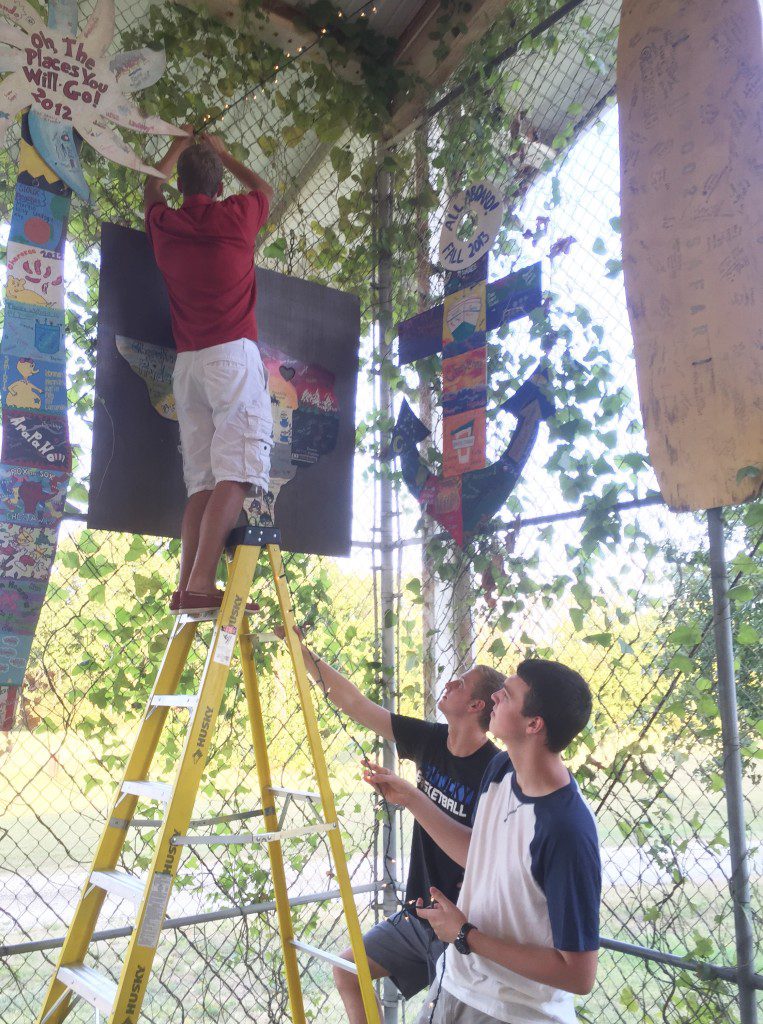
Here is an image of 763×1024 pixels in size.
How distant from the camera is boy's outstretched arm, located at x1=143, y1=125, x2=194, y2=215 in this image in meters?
2.54

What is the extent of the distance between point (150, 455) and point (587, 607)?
1410 mm

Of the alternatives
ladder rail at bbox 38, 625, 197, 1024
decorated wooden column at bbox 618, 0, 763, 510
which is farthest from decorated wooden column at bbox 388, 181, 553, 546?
ladder rail at bbox 38, 625, 197, 1024

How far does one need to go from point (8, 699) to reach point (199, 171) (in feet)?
5.23

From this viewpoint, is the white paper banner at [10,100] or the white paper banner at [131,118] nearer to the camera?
the white paper banner at [10,100]

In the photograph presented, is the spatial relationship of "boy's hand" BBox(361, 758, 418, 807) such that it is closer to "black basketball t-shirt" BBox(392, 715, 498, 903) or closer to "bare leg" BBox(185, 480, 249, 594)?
"black basketball t-shirt" BBox(392, 715, 498, 903)

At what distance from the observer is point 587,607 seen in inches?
99.0

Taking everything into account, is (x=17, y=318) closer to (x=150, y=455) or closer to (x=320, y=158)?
(x=150, y=455)

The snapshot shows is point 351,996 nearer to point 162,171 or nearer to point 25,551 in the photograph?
point 25,551

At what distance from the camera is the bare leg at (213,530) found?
2184 mm

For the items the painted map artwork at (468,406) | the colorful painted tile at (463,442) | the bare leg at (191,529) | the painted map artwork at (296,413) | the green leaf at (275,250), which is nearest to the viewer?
the bare leg at (191,529)

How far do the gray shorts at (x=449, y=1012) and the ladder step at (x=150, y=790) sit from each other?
0.76m

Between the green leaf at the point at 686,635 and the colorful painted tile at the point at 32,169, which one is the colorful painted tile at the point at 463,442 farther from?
the colorful painted tile at the point at 32,169

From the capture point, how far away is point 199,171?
251 centimetres

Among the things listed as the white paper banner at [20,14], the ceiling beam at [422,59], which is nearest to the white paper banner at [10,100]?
the white paper banner at [20,14]
